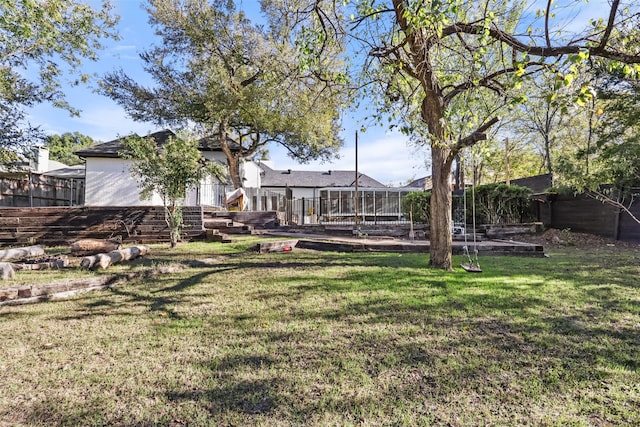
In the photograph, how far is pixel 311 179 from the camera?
26906 mm

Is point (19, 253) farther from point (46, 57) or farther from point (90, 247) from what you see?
point (46, 57)

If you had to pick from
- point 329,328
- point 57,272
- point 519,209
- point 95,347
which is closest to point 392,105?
point 329,328

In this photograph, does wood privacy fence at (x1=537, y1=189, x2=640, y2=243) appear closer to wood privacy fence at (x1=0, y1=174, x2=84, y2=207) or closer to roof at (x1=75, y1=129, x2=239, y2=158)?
roof at (x1=75, y1=129, x2=239, y2=158)

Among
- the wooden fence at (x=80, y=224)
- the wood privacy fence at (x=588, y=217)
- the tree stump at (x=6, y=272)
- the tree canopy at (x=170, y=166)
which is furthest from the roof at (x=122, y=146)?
the wood privacy fence at (x=588, y=217)

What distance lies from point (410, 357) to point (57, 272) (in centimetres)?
552

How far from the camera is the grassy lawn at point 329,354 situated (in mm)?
1814

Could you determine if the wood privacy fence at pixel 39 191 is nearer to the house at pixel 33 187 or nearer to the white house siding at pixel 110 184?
the house at pixel 33 187

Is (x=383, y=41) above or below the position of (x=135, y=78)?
below

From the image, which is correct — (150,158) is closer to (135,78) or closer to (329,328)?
(329,328)

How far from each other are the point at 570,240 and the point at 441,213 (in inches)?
261

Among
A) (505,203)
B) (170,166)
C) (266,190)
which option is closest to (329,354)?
(170,166)

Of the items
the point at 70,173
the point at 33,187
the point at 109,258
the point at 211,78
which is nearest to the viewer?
the point at 109,258

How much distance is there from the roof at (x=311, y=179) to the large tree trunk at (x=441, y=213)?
18.8m

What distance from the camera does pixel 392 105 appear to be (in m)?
5.94
